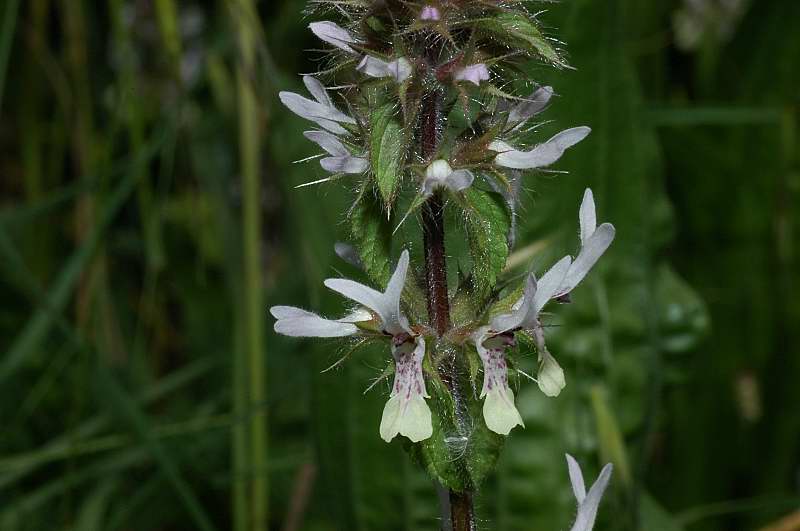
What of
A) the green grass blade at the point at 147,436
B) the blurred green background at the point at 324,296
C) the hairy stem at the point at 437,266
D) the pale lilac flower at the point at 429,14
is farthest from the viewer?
the blurred green background at the point at 324,296

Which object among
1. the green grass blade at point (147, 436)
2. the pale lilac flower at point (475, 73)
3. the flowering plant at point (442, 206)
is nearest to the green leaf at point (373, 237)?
the flowering plant at point (442, 206)

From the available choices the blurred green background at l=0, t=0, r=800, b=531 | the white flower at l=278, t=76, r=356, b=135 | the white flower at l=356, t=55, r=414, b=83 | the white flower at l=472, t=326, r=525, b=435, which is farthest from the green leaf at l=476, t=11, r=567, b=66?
the blurred green background at l=0, t=0, r=800, b=531

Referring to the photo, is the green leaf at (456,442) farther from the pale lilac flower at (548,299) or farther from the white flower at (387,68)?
the white flower at (387,68)

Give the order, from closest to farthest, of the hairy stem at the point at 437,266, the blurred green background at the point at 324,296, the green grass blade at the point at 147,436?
the hairy stem at the point at 437,266, the green grass blade at the point at 147,436, the blurred green background at the point at 324,296

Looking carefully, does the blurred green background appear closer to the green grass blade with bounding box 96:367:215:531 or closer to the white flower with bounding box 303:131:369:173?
the green grass blade with bounding box 96:367:215:531

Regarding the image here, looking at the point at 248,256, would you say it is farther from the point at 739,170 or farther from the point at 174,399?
the point at 739,170

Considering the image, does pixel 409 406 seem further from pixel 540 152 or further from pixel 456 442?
pixel 540 152

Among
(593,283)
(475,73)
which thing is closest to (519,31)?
(475,73)
